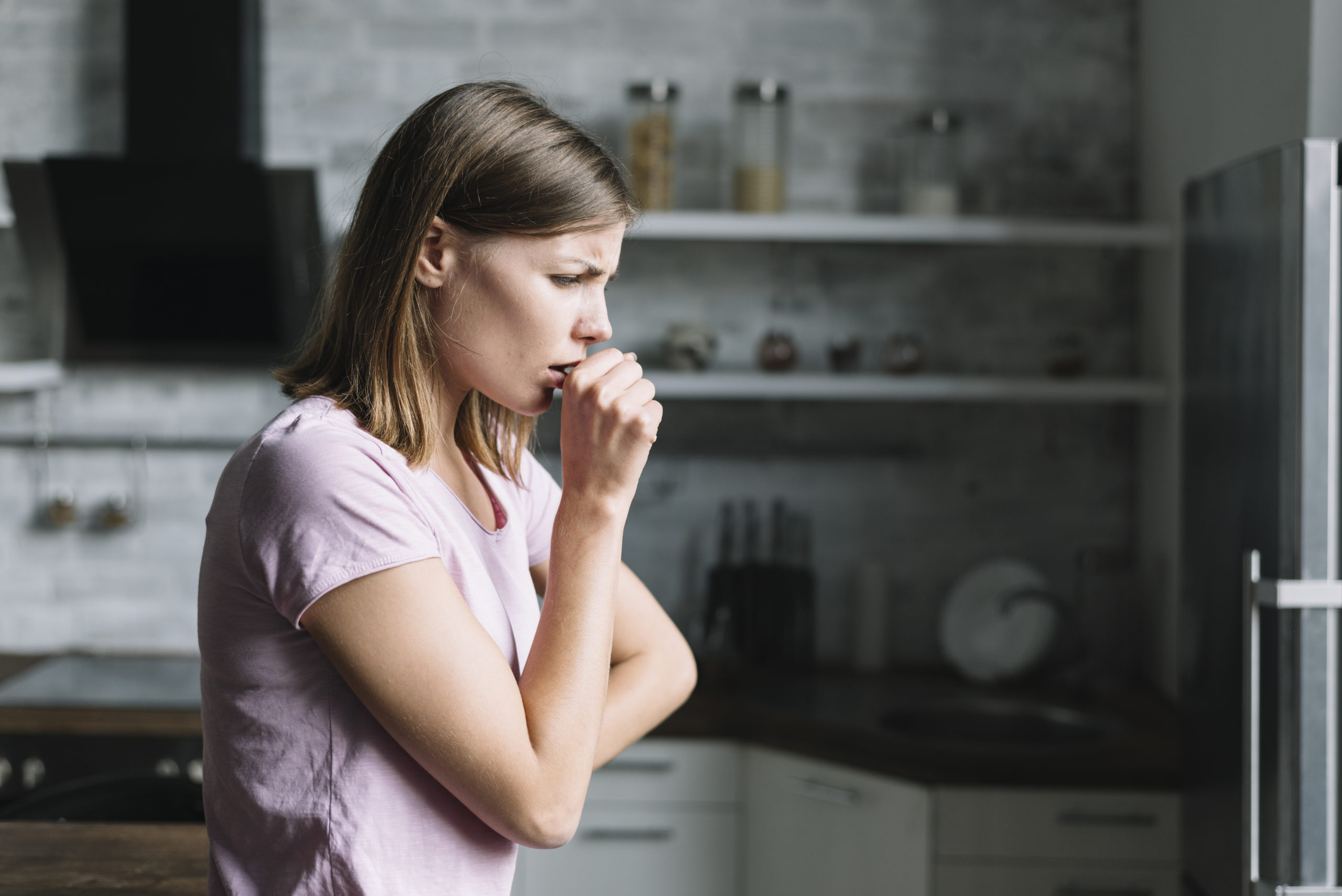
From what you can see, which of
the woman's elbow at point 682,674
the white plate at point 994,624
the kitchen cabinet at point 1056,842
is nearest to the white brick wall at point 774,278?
the white plate at point 994,624

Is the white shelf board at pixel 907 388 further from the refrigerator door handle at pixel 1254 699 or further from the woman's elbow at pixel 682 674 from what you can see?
the woman's elbow at pixel 682 674

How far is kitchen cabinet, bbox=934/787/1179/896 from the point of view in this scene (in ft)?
6.84

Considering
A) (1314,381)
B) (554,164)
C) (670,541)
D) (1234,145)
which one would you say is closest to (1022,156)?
(1234,145)

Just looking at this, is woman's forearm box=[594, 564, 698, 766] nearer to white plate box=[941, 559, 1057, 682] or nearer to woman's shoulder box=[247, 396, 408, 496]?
woman's shoulder box=[247, 396, 408, 496]

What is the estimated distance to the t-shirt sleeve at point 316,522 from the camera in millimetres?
732

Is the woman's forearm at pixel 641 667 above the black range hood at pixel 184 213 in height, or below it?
below

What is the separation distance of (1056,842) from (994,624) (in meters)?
0.68

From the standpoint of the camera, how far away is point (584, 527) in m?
0.84

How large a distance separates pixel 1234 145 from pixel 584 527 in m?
1.91

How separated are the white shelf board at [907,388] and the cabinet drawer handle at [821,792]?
2.80ft

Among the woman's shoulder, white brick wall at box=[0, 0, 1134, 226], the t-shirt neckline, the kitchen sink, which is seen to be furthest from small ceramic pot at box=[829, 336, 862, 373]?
the woman's shoulder

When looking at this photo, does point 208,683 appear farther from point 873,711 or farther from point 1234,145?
point 1234,145

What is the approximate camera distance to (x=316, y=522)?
29.1 inches

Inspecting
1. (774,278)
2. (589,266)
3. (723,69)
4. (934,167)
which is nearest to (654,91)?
(723,69)
